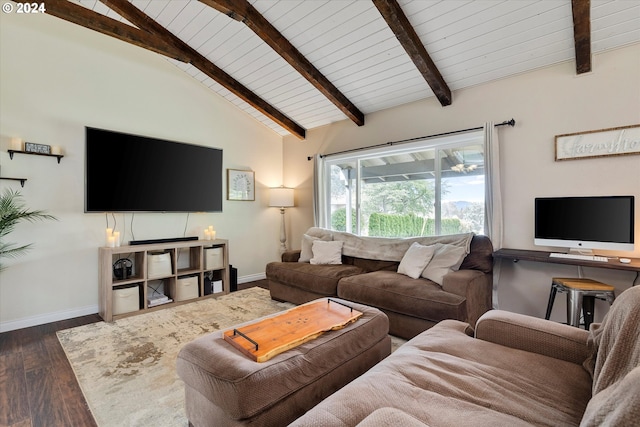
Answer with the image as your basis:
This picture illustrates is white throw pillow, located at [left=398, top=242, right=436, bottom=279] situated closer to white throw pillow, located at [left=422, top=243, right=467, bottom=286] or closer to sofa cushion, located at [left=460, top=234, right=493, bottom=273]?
white throw pillow, located at [left=422, top=243, right=467, bottom=286]

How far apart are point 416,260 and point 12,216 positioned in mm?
3735

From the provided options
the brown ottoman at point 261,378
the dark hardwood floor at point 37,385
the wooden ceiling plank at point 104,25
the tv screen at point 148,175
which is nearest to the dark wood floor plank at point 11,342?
the dark hardwood floor at point 37,385

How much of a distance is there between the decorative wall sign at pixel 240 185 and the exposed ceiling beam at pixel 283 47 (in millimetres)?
1797

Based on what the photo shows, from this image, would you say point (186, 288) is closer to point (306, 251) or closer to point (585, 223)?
point (306, 251)

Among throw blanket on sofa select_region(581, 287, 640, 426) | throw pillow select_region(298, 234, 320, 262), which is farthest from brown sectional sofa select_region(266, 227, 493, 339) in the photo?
throw blanket on sofa select_region(581, 287, 640, 426)

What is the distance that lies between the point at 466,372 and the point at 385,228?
10.1 ft

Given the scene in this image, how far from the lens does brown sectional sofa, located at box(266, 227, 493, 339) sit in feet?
8.23

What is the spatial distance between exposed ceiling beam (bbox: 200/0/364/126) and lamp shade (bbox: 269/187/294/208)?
156 cm

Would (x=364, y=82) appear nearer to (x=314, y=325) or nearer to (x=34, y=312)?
(x=314, y=325)

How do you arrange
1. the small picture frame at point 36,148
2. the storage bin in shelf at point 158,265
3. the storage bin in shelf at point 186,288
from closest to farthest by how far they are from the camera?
the small picture frame at point 36,148
the storage bin in shelf at point 158,265
the storage bin in shelf at point 186,288

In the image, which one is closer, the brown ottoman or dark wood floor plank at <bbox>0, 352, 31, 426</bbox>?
the brown ottoman

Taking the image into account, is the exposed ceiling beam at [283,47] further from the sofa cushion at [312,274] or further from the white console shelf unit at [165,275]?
the white console shelf unit at [165,275]

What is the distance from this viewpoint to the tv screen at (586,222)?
241 cm

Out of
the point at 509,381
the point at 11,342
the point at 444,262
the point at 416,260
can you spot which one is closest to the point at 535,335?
the point at 509,381
